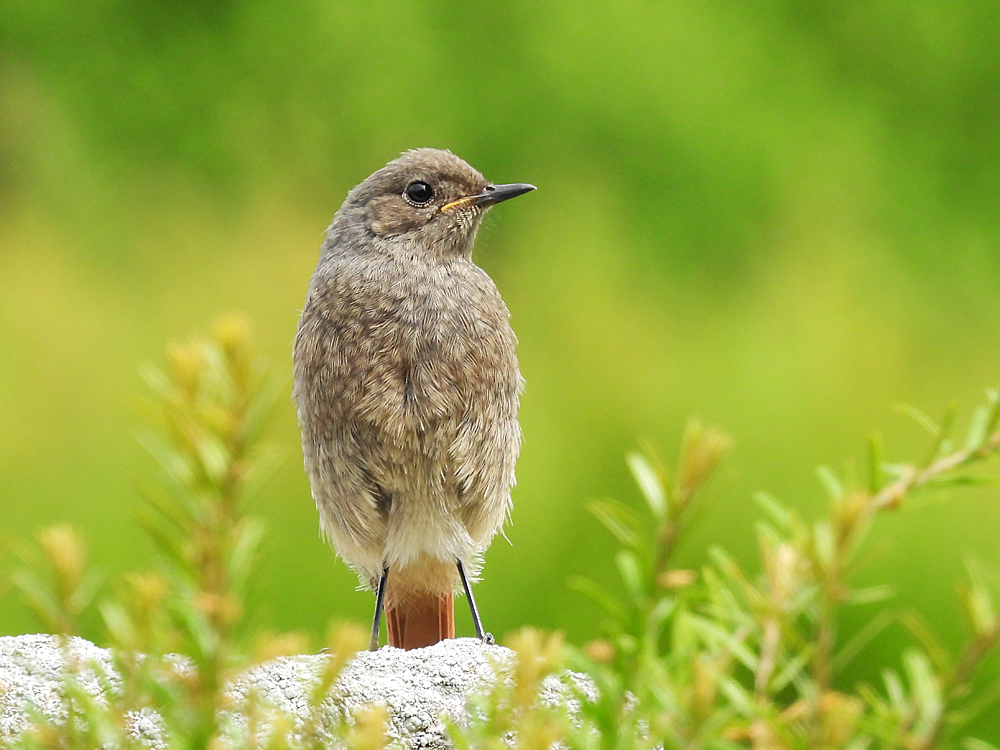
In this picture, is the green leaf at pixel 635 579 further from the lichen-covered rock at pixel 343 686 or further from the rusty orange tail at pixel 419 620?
the rusty orange tail at pixel 419 620

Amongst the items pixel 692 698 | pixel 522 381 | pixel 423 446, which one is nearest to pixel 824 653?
pixel 692 698

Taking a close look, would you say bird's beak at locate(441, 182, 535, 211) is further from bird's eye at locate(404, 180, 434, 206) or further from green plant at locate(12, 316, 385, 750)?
green plant at locate(12, 316, 385, 750)

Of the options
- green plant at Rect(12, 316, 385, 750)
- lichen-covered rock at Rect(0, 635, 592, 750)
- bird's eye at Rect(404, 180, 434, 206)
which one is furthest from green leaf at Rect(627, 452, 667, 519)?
bird's eye at Rect(404, 180, 434, 206)

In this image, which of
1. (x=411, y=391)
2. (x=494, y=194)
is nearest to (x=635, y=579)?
(x=411, y=391)

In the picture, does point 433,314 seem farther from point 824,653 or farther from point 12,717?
A: point 824,653

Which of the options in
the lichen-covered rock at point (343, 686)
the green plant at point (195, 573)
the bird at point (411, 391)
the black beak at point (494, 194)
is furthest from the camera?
the black beak at point (494, 194)

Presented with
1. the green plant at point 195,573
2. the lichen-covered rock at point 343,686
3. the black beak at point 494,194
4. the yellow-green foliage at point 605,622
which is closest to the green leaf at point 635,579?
the yellow-green foliage at point 605,622

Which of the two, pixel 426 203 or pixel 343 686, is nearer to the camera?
pixel 343 686

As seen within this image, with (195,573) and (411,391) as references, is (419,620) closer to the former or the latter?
(411,391)
